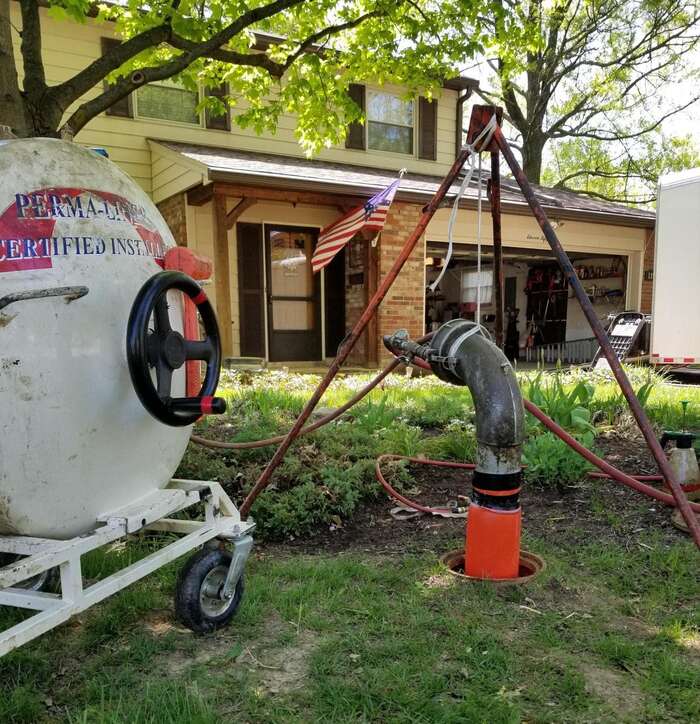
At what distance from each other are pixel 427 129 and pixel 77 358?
1118 centimetres

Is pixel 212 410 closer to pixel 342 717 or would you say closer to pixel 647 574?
pixel 342 717

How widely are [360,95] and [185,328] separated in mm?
9905

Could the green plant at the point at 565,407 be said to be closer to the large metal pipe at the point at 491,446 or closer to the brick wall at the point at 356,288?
the large metal pipe at the point at 491,446

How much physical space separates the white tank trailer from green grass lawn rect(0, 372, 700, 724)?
364 mm

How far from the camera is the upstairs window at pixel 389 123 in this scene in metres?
11.2

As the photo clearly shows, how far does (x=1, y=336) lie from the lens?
1.61 m

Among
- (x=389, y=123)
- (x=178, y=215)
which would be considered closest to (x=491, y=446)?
(x=178, y=215)

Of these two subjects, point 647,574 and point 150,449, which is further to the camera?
point 647,574

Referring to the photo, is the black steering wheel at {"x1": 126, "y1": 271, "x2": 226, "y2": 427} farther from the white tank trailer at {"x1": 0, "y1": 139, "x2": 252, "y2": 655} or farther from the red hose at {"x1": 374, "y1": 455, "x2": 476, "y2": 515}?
the red hose at {"x1": 374, "y1": 455, "x2": 476, "y2": 515}

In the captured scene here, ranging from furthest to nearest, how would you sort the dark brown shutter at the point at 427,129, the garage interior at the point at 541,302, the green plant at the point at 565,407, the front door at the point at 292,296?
the garage interior at the point at 541,302
the dark brown shutter at the point at 427,129
the front door at the point at 292,296
the green plant at the point at 565,407

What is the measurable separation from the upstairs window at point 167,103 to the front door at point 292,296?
7.43 ft

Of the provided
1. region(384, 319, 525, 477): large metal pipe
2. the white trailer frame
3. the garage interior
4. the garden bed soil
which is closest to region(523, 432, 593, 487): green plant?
the garden bed soil

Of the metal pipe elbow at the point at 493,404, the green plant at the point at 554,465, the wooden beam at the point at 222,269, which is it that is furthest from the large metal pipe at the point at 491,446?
the wooden beam at the point at 222,269

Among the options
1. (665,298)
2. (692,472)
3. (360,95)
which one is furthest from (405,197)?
(692,472)
